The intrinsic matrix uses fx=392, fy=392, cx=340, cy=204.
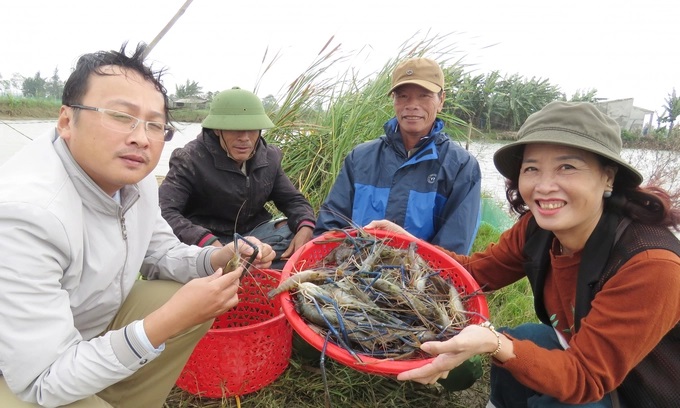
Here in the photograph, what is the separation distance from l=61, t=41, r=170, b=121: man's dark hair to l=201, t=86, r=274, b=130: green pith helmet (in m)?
1.11

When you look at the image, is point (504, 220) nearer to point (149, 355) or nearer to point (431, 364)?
point (431, 364)

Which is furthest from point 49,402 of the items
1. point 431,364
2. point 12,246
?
point 431,364

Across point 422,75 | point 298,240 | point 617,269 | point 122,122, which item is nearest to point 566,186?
point 617,269

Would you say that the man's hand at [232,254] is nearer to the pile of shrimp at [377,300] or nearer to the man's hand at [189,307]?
the pile of shrimp at [377,300]

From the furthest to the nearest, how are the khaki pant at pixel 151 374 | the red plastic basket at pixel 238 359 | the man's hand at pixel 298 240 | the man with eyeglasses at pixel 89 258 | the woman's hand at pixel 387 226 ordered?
the man's hand at pixel 298 240 < the woman's hand at pixel 387 226 < the red plastic basket at pixel 238 359 < the khaki pant at pixel 151 374 < the man with eyeglasses at pixel 89 258

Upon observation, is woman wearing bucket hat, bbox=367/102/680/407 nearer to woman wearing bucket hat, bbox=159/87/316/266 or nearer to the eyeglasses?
the eyeglasses

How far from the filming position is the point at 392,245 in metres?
2.30

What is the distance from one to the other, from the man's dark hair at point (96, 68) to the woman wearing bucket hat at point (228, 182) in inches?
44.1

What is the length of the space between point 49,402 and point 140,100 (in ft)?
3.38

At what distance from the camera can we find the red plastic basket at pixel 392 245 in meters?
1.37

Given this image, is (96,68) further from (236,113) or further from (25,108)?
(25,108)

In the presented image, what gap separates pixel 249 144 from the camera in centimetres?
279

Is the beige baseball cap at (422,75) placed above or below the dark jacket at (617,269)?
above

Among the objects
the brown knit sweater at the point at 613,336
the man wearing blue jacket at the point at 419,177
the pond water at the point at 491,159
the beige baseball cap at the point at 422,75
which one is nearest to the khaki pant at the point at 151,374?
the man wearing blue jacket at the point at 419,177
